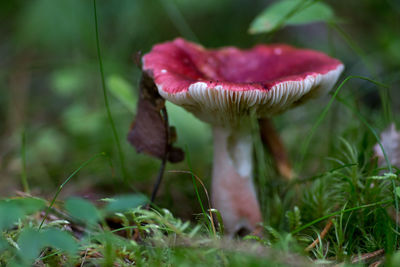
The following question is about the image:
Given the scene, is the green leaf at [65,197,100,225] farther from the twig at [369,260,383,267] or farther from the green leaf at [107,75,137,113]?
the green leaf at [107,75,137,113]

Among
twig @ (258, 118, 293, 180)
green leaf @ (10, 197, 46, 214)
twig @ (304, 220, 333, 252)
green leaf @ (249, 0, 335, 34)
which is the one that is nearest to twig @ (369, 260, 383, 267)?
twig @ (304, 220, 333, 252)

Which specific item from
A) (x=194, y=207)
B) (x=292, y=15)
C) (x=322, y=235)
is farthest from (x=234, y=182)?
(x=292, y=15)

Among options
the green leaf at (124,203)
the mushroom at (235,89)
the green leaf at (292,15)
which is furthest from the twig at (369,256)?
the green leaf at (292,15)

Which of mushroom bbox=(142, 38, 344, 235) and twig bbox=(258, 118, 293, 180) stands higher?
mushroom bbox=(142, 38, 344, 235)

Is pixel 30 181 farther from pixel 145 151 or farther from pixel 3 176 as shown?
pixel 145 151

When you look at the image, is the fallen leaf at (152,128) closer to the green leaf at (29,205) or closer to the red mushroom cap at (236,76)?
the red mushroom cap at (236,76)

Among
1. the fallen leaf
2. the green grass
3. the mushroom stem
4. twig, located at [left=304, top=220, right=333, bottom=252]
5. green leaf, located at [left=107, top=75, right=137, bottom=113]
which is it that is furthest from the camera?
green leaf, located at [left=107, top=75, right=137, bottom=113]

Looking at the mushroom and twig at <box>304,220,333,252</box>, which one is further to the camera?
the mushroom

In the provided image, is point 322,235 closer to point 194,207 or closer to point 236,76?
point 194,207
